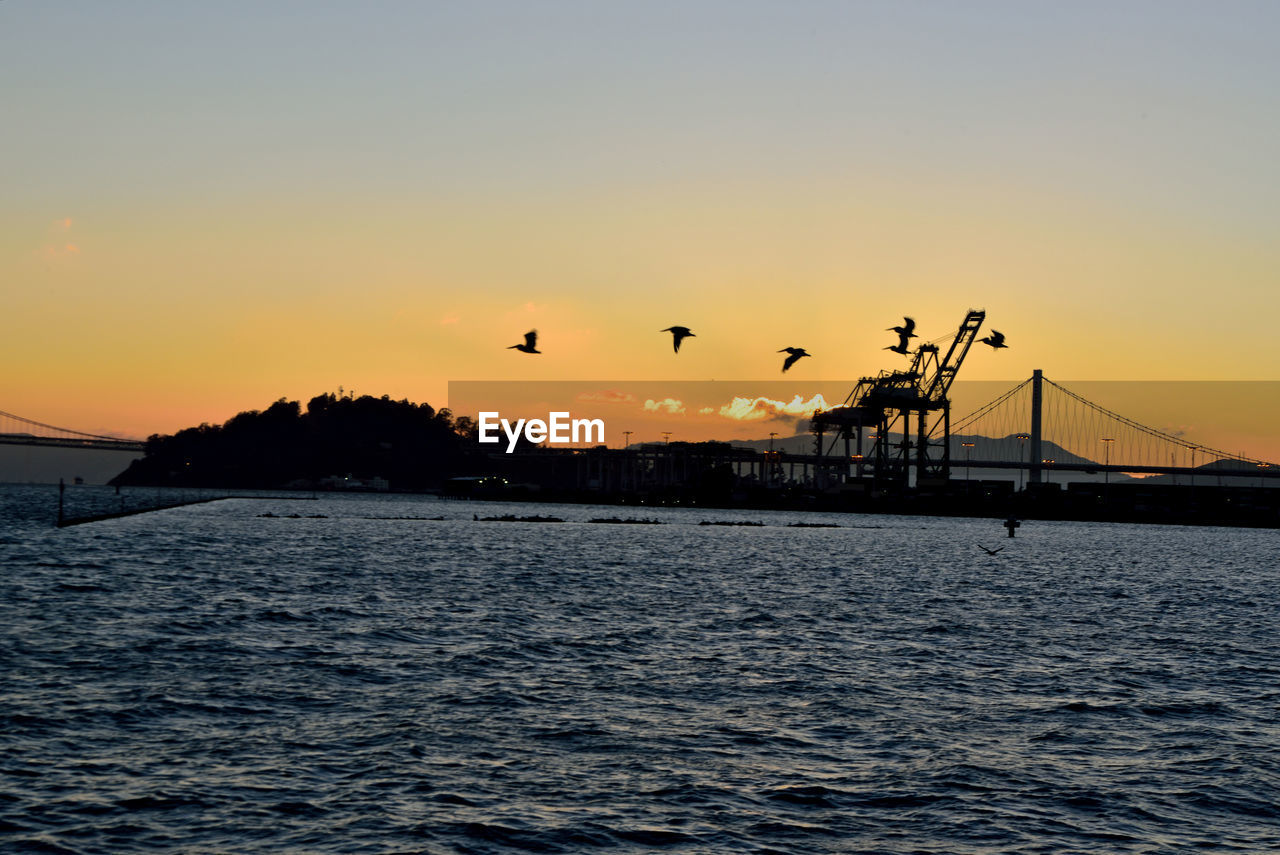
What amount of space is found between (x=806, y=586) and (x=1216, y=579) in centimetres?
3087

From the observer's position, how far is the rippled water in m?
15.5

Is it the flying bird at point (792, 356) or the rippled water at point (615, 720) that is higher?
the flying bird at point (792, 356)

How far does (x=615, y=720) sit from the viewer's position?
22.0 m

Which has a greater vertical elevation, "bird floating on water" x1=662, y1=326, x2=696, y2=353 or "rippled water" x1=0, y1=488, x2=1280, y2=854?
"bird floating on water" x1=662, y1=326, x2=696, y2=353

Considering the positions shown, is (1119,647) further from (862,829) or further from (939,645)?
(862,829)

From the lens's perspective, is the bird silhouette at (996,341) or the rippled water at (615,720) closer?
the rippled water at (615,720)

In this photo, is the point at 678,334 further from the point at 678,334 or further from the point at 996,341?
the point at 996,341

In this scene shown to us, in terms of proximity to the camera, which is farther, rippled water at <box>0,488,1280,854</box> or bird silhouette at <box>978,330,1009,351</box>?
bird silhouette at <box>978,330,1009,351</box>

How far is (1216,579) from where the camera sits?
7100cm

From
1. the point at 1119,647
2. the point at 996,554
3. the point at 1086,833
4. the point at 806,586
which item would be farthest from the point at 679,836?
the point at 996,554

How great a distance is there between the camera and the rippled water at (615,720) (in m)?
15.5

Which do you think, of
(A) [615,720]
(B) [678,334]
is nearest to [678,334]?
(B) [678,334]

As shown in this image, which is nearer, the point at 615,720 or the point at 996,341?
the point at 615,720

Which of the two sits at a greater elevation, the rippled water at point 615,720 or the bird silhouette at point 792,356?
the bird silhouette at point 792,356
